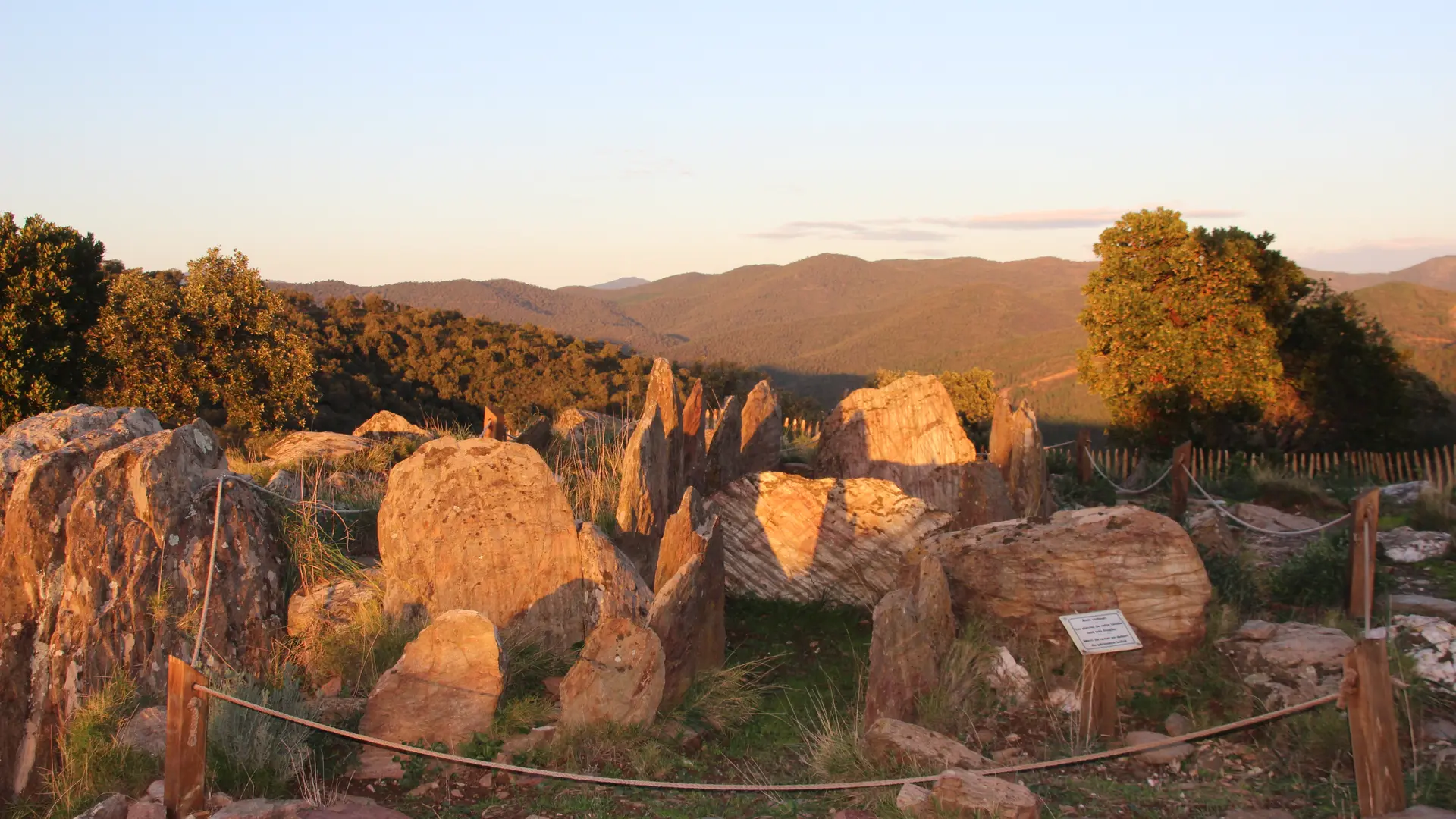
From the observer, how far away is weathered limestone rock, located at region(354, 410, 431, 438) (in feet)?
46.7

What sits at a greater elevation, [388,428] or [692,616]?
[388,428]

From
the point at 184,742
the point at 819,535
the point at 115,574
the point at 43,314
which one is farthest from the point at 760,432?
the point at 43,314

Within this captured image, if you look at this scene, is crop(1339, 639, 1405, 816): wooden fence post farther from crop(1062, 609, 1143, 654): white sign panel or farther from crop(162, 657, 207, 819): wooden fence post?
crop(162, 657, 207, 819): wooden fence post

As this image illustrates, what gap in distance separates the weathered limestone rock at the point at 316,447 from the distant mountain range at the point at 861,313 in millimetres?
17849

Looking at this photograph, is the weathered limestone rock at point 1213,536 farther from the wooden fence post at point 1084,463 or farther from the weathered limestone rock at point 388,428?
the weathered limestone rock at point 388,428

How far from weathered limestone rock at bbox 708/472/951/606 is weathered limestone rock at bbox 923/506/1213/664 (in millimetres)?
1020

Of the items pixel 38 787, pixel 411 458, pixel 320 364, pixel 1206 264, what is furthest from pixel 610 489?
pixel 320 364

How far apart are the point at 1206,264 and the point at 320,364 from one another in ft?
77.6

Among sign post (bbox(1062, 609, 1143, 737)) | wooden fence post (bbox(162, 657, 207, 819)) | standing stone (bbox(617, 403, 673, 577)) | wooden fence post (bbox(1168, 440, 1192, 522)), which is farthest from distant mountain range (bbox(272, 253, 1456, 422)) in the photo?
wooden fence post (bbox(162, 657, 207, 819))

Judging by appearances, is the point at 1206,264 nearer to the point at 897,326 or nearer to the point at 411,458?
the point at 411,458

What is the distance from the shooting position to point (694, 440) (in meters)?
10.2

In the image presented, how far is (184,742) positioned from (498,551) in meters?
2.81

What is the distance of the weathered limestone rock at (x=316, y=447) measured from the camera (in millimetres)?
12273

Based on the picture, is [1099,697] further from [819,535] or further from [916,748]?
[819,535]
